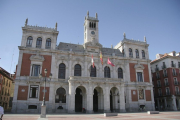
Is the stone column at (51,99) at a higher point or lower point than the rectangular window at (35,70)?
lower

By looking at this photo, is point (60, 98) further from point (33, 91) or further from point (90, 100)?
point (90, 100)

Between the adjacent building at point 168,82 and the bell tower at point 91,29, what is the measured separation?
2357cm

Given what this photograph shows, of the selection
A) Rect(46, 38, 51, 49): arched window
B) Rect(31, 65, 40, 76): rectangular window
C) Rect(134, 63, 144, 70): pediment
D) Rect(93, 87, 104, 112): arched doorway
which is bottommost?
Rect(93, 87, 104, 112): arched doorway

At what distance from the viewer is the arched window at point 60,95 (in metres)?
33.7

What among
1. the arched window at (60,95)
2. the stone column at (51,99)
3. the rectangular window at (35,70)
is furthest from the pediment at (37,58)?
the arched window at (60,95)

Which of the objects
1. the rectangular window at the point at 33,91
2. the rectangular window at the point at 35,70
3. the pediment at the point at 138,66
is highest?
the pediment at the point at 138,66

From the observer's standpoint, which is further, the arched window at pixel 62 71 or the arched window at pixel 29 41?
the arched window at pixel 62 71

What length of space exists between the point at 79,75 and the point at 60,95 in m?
6.37

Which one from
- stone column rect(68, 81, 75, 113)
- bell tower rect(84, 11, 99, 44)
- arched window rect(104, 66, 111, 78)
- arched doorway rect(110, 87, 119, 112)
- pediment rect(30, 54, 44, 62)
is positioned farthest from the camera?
bell tower rect(84, 11, 99, 44)

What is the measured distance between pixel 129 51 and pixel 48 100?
24.8m

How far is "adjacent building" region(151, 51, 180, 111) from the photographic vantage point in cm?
4580

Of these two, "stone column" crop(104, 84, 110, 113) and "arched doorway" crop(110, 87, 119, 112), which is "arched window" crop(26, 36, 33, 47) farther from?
"arched doorway" crop(110, 87, 119, 112)

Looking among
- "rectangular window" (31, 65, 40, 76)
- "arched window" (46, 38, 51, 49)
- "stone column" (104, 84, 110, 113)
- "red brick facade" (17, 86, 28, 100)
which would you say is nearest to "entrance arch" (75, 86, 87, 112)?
"stone column" (104, 84, 110, 113)

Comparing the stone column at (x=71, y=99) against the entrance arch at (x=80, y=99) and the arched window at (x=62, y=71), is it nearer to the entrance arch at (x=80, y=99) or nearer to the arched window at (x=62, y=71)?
the entrance arch at (x=80, y=99)
